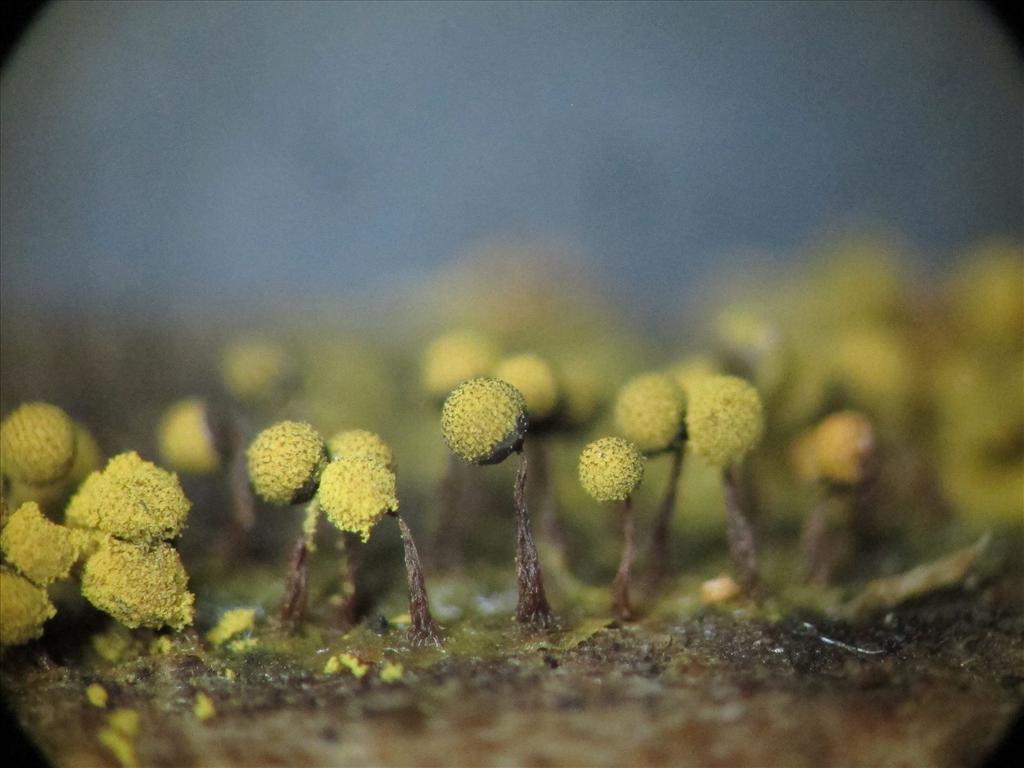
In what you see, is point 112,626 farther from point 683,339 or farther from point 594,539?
point 683,339

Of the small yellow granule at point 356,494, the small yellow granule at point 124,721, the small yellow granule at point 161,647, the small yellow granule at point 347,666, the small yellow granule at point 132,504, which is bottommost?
the small yellow granule at point 124,721

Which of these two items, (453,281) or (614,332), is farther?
(614,332)

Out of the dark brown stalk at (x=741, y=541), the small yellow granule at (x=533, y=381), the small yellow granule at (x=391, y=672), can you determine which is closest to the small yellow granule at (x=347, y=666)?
the small yellow granule at (x=391, y=672)

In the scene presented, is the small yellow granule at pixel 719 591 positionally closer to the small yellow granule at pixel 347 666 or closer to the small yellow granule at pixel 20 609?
the small yellow granule at pixel 347 666

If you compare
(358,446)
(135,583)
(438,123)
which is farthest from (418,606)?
(438,123)

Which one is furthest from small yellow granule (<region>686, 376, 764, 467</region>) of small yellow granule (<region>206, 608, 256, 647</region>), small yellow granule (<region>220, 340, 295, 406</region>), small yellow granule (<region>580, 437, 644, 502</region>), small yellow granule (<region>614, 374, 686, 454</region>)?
small yellow granule (<region>220, 340, 295, 406</region>)

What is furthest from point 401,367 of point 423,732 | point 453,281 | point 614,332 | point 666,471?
point 423,732
